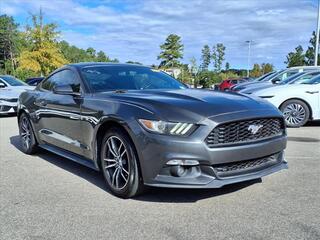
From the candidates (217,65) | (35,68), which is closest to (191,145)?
(35,68)

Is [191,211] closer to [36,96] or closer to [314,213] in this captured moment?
[314,213]

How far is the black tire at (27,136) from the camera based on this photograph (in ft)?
22.5

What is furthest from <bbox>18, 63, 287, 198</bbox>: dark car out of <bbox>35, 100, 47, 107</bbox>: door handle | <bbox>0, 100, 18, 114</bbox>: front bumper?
<bbox>0, 100, 18, 114</bbox>: front bumper

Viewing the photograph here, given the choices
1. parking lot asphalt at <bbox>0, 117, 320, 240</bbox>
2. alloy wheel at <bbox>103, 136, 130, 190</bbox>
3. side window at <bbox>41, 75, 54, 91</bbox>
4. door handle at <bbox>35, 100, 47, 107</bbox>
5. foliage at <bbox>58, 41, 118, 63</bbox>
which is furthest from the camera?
foliage at <bbox>58, 41, 118, 63</bbox>

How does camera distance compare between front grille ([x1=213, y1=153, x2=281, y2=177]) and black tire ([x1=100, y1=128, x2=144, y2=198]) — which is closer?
front grille ([x1=213, y1=153, x2=281, y2=177])

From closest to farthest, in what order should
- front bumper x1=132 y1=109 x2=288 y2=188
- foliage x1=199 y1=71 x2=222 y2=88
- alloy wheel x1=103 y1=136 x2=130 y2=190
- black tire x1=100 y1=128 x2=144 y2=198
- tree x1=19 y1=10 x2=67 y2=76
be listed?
→ front bumper x1=132 y1=109 x2=288 y2=188 → black tire x1=100 y1=128 x2=144 y2=198 → alloy wheel x1=103 y1=136 x2=130 y2=190 → tree x1=19 y1=10 x2=67 y2=76 → foliage x1=199 y1=71 x2=222 y2=88

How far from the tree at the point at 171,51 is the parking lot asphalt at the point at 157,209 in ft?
203

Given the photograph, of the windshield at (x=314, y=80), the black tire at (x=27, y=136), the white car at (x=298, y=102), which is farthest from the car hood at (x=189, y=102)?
the windshield at (x=314, y=80)

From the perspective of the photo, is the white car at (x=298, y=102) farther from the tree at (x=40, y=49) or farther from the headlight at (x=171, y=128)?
the tree at (x=40, y=49)

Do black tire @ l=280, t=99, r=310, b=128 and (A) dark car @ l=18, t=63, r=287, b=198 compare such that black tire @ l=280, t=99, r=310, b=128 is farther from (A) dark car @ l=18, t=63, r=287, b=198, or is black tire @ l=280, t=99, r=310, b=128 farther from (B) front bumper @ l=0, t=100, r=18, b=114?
(B) front bumper @ l=0, t=100, r=18, b=114

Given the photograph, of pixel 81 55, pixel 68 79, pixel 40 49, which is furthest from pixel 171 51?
pixel 68 79

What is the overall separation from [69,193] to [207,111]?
6.30ft

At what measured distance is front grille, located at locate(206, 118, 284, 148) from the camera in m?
3.95

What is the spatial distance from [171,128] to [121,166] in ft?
2.80
